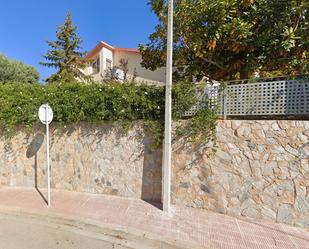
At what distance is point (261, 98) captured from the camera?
4828mm

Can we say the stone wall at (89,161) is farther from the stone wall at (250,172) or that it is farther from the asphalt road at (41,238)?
the asphalt road at (41,238)

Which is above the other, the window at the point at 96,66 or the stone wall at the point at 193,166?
the window at the point at 96,66

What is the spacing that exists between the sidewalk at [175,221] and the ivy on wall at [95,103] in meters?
1.80

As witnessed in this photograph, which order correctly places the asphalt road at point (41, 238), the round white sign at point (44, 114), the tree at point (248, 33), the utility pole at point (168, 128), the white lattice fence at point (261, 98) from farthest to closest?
1. the round white sign at point (44, 114)
2. the tree at point (248, 33)
3. the utility pole at point (168, 128)
4. the white lattice fence at point (261, 98)
5. the asphalt road at point (41, 238)

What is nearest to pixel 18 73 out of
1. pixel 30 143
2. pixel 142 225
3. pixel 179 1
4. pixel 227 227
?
pixel 30 143

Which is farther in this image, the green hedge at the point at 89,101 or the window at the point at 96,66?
the window at the point at 96,66

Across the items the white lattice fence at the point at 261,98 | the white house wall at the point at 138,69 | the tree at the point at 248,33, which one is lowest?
the white lattice fence at the point at 261,98

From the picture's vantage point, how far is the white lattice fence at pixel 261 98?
4.52m

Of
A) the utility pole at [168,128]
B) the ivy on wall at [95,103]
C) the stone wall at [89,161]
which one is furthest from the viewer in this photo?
the stone wall at [89,161]

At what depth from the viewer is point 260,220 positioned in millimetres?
4598

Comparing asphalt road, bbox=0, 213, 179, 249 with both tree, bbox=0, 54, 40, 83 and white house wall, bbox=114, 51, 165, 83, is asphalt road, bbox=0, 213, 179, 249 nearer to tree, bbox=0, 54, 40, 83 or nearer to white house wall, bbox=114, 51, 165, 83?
white house wall, bbox=114, 51, 165, 83

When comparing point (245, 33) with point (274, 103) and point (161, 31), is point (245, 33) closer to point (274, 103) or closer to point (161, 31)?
point (274, 103)

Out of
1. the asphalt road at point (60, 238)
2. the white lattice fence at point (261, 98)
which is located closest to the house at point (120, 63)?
the white lattice fence at point (261, 98)

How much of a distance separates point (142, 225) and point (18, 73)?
18.7m
